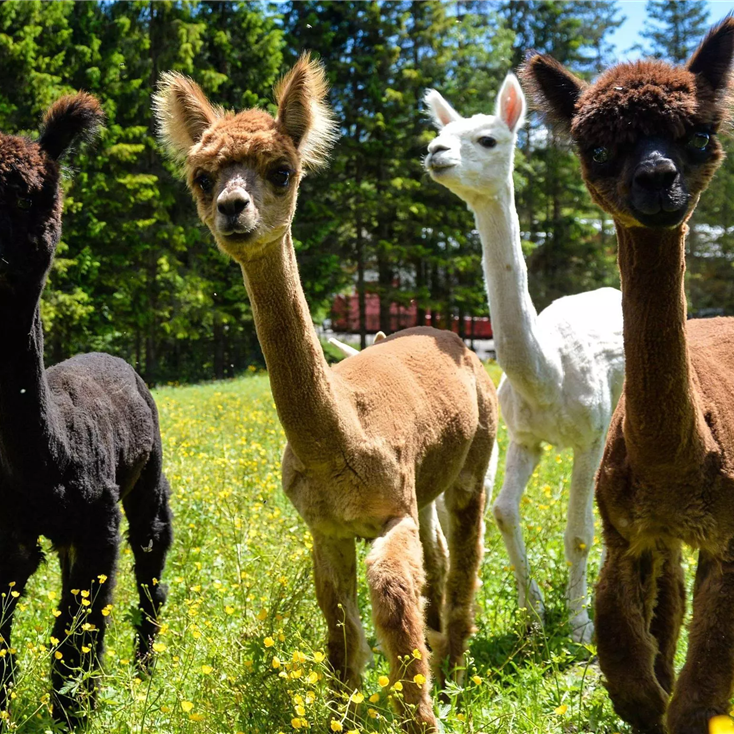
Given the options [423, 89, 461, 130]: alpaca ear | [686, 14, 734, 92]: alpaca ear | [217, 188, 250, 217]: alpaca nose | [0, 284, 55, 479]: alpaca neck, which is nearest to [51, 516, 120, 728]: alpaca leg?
[0, 284, 55, 479]: alpaca neck

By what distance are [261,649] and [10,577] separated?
111 cm

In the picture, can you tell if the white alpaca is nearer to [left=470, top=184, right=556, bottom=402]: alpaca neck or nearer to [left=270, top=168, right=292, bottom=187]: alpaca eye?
[left=470, top=184, right=556, bottom=402]: alpaca neck

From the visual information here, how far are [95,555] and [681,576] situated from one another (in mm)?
2483

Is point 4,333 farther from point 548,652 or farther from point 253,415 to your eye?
point 253,415

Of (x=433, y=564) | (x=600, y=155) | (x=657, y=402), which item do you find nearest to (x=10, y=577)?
(x=433, y=564)

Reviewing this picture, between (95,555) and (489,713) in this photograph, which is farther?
(95,555)

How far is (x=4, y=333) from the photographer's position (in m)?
3.54

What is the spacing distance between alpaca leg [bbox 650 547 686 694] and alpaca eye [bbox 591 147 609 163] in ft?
5.03

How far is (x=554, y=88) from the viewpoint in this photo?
318 cm

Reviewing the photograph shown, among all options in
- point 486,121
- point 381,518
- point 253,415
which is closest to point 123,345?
point 253,415

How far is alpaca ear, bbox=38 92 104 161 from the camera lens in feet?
12.9

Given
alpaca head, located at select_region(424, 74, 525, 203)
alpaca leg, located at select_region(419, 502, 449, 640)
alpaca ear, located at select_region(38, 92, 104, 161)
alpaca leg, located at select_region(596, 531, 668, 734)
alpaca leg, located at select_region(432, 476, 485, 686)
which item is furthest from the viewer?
alpaca head, located at select_region(424, 74, 525, 203)

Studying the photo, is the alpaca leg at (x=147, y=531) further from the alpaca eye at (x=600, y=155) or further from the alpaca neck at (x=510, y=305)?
the alpaca eye at (x=600, y=155)

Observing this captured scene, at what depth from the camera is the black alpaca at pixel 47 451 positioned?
352 centimetres
